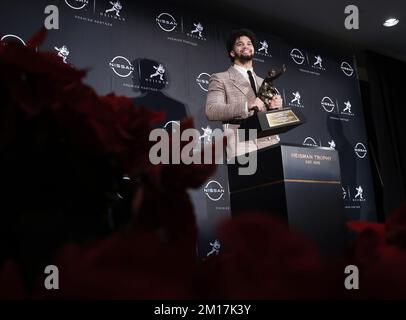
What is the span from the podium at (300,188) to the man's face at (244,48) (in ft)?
3.77

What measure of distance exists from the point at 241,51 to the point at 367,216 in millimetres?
2024

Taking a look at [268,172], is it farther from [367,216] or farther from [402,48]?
[402,48]

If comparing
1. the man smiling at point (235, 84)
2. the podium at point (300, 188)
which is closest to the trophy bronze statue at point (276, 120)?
the podium at point (300, 188)

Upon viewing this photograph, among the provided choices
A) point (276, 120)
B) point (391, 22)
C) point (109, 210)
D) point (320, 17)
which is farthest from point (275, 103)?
point (391, 22)

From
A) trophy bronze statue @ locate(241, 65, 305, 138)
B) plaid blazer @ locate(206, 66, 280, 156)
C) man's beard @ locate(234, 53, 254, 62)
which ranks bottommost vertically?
trophy bronze statue @ locate(241, 65, 305, 138)

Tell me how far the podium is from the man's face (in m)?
1.15

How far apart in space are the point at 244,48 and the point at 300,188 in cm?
132

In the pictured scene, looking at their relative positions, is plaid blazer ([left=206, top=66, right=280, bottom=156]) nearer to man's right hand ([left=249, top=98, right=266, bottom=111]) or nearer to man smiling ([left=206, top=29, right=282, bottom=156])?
man smiling ([left=206, top=29, right=282, bottom=156])

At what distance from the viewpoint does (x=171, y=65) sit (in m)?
2.89

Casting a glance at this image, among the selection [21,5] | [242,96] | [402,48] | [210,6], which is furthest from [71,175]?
[402,48]

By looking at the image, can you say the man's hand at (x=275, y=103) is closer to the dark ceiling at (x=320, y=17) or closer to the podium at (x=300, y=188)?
the podium at (x=300, y=188)

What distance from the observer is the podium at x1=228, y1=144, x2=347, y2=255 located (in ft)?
4.03

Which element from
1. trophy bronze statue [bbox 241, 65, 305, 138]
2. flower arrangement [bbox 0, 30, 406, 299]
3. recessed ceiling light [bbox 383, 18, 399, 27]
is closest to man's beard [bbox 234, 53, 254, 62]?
trophy bronze statue [bbox 241, 65, 305, 138]
